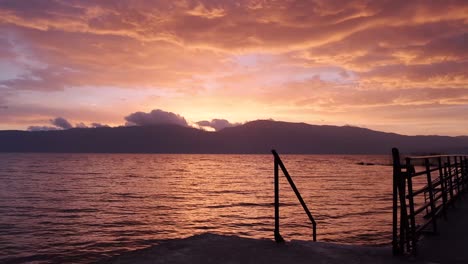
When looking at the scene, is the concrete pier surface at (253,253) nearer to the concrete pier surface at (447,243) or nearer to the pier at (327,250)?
the pier at (327,250)

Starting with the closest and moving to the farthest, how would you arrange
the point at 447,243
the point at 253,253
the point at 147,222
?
1. the point at 253,253
2. the point at 447,243
3. the point at 147,222

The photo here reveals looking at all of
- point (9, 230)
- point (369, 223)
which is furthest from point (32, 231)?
point (369, 223)

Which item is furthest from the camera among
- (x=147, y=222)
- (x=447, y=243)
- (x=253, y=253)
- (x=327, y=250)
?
(x=147, y=222)

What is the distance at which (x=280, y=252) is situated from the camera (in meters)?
8.17

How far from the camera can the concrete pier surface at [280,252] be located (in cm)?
764

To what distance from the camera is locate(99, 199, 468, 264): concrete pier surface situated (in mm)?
7645

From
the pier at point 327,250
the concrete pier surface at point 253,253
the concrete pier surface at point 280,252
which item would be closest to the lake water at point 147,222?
the concrete pier surface at point 280,252

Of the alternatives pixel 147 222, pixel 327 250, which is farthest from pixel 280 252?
pixel 147 222

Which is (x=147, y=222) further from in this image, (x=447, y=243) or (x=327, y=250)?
(x=447, y=243)

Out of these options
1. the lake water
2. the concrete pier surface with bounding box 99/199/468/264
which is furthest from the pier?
the lake water

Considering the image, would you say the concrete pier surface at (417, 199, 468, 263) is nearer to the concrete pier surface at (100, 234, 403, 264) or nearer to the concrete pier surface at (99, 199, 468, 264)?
the concrete pier surface at (99, 199, 468, 264)

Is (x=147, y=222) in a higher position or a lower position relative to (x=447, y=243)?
lower

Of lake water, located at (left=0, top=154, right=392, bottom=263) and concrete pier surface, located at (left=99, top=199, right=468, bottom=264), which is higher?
concrete pier surface, located at (left=99, top=199, right=468, bottom=264)

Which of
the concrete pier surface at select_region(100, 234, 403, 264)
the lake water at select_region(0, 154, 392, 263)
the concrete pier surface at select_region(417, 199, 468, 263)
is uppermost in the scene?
the concrete pier surface at select_region(100, 234, 403, 264)
